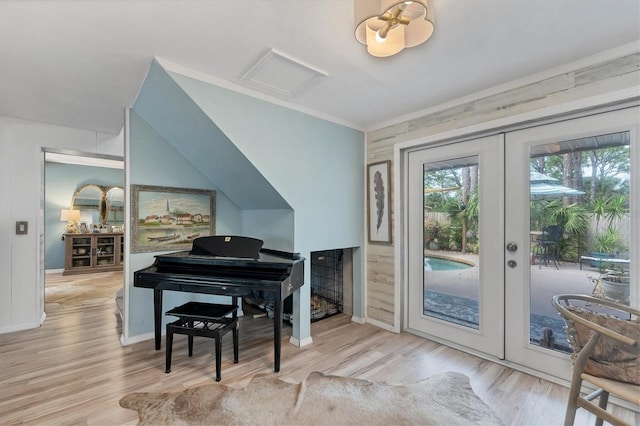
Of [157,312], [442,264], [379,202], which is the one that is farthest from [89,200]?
[442,264]

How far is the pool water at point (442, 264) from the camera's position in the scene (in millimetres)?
2814

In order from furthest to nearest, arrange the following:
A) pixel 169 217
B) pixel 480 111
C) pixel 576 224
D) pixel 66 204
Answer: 1. pixel 66 204
2. pixel 169 217
3. pixel 480 111
4. pixel 576 224

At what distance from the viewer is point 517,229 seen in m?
2.41

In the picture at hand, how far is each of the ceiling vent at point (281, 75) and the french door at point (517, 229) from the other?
1469mm

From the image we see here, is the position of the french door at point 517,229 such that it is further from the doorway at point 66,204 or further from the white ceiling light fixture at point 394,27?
the doorway at point 66,204

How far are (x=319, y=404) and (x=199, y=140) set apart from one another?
2.46 metres

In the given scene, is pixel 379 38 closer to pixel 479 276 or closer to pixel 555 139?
pixel 555 139

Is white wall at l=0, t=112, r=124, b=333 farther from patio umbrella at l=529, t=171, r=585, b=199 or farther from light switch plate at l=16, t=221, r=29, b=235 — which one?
patio umbrella at l=529, t=171, r=585, b=199

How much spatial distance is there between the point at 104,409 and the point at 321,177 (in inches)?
100

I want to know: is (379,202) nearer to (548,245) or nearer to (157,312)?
(548,245)

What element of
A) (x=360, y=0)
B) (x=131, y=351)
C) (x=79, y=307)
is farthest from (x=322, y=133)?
(x=79, y=307)

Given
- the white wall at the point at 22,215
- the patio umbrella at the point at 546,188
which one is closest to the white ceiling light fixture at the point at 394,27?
the patio umbrella at the point at 546,188

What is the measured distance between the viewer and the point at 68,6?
153 cm

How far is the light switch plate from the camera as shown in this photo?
326cm
